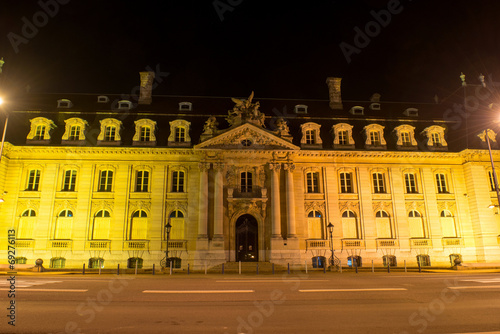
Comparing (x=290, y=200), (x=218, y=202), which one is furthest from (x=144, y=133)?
(x=290, y=200)

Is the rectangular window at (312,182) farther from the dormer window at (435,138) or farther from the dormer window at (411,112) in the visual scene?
the dormer window at (411,112)

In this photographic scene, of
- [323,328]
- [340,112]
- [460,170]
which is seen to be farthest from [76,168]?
[460,170]

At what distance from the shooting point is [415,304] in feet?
35.5

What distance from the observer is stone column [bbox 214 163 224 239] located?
1291 inches

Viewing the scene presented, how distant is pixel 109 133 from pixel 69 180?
6364mm

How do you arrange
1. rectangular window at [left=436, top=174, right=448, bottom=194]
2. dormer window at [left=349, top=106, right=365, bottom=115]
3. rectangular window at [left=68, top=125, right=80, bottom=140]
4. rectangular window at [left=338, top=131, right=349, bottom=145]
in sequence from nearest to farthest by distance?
rectangular window at [left=68, top=125, right=80, bottom=140] → rectangular window at [left=436, top=174, right=448, bottom=194] → rectangular window at [left=338, top=131, right=349, bottom=145] → dormer window at [left=349, top=106, right=365, bottom=115]

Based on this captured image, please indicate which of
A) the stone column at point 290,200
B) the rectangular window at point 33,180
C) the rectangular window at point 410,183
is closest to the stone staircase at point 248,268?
the stone column at point 290,200

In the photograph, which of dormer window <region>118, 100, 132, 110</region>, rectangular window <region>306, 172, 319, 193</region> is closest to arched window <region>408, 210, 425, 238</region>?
rectangular window <region>306, 172, 319, 193</region>

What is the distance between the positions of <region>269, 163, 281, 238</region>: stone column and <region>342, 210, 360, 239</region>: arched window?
24.9 ft

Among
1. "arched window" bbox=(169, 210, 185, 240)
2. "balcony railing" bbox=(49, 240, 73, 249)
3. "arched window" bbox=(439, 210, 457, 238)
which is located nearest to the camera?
"balcony railing" bbox=(49, 240, 73, 249)

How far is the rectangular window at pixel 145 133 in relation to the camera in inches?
1421

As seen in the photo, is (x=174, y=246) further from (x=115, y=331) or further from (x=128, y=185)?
(x=115, y=331)

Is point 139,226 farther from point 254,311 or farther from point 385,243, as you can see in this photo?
point 254,311

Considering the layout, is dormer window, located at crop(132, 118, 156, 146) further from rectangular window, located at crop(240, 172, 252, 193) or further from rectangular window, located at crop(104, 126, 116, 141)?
rectangular window, located at crop(240, 172, 252, 193)
